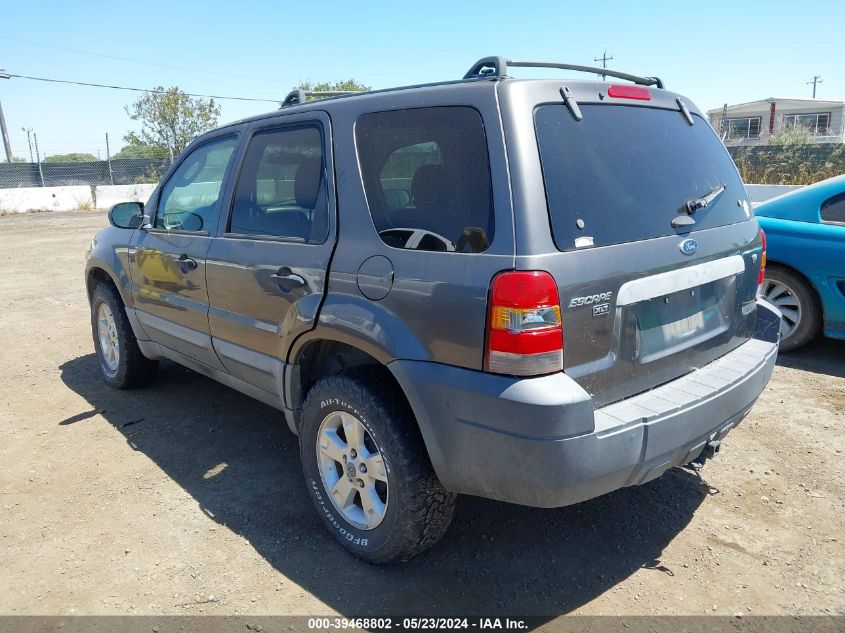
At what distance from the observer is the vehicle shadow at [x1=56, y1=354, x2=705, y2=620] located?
2662mm

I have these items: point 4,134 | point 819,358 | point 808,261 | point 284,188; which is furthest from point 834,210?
point 4,134

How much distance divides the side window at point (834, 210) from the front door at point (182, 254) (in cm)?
461

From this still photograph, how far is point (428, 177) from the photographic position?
8.37 ft

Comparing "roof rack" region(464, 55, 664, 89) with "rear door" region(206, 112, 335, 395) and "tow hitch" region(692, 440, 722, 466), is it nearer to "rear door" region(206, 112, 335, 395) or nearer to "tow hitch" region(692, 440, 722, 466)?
"rear door" region(206, 112, 335, 395)

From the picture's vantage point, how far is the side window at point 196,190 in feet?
12.3

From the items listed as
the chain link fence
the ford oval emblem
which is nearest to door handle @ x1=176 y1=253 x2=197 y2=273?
the ford oval emblem

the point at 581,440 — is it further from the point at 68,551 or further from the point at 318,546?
the point at 68,551

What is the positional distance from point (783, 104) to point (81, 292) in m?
46.6

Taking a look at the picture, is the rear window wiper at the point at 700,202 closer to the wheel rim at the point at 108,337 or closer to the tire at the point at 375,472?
the tire at the point at 375,472

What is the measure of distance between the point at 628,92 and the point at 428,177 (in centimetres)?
95

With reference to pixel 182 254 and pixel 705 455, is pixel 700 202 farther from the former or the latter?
pixel 182 254

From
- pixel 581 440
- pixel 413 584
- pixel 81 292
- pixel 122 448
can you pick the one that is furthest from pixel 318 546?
pixel 81 292

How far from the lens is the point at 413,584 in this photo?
2.74 meters

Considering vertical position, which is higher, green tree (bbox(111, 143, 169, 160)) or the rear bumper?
green tree (bbox(111, 143, 169, 160))
